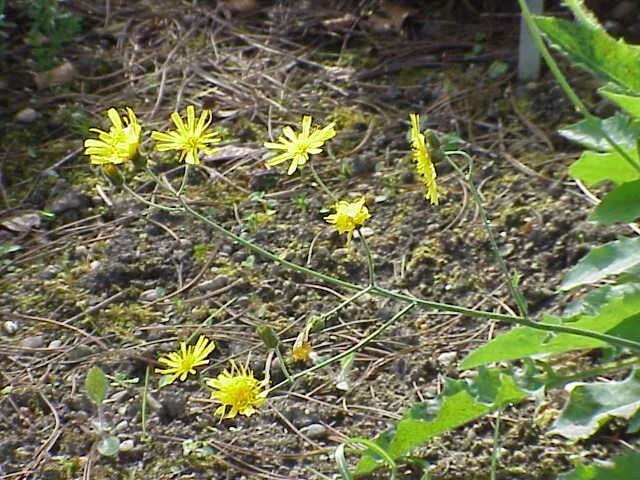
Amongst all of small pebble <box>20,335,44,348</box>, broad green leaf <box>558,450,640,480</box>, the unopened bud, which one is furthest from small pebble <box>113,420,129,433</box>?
broad green leaf <box>558,450,640,480</box>

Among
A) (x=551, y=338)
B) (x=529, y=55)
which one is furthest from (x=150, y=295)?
(x=529, y=55)

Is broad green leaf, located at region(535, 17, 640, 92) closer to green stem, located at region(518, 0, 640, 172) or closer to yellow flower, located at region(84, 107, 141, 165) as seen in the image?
green stem, located at region(518, 0, 640, 172)

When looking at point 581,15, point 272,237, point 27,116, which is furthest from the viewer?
point 27,116

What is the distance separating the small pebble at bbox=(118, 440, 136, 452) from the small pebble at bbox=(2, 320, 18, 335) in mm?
501

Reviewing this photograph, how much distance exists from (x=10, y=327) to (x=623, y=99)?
1.46m

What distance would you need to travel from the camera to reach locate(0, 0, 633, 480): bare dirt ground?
1.89 m

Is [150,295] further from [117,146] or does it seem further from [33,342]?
[117,146]

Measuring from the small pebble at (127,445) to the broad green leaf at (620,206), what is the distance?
3.27 ft

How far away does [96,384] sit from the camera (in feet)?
6.30

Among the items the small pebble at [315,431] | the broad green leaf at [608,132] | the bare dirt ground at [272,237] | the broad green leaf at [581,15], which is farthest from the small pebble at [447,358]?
the broad green leaf at [581,15]

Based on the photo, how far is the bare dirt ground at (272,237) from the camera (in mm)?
1895

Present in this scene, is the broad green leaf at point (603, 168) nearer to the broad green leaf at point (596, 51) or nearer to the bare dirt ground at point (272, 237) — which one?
the broad green leaf at point (596, 51)

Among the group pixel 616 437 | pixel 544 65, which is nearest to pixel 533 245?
pixel 616 437

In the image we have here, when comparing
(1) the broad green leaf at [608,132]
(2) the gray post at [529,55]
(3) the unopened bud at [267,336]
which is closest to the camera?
(3) the unopened bud at [267,336]
